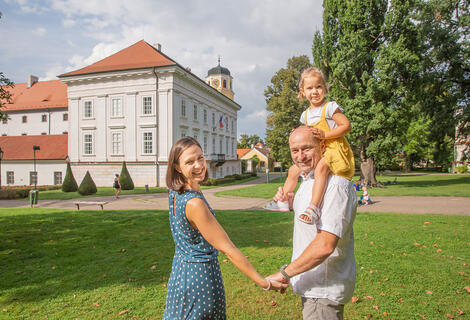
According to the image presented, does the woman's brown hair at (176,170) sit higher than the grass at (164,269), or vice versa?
the woman's brown hair at (176,170)

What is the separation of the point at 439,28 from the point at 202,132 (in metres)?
29.3

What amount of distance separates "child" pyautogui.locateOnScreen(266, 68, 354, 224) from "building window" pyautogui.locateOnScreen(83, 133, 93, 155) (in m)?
40.3

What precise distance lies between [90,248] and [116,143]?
31208 mm

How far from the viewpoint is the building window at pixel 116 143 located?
36875 millimetres

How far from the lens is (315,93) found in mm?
2318

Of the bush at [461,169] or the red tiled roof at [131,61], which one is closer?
the red tiled roof at [131,61]

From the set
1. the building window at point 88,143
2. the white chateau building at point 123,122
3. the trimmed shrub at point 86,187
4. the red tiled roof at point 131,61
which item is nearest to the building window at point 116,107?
the white chateau building at point 123,122

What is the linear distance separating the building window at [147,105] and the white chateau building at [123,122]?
118 millimetres

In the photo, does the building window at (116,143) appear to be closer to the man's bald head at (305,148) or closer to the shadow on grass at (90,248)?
the shadow on grass at (90,248)

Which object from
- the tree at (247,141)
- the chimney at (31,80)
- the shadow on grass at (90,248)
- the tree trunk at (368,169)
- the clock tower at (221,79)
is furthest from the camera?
the tree at (247,141)

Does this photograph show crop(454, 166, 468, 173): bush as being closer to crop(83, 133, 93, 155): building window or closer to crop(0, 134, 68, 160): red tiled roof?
crop(83, 133, 93, 155): building window

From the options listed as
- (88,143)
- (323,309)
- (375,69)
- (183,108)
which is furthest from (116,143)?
(323,309)

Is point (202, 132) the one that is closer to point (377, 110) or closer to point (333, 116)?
point (377, 110)

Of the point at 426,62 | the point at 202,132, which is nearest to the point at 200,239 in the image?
the point at 426,62
